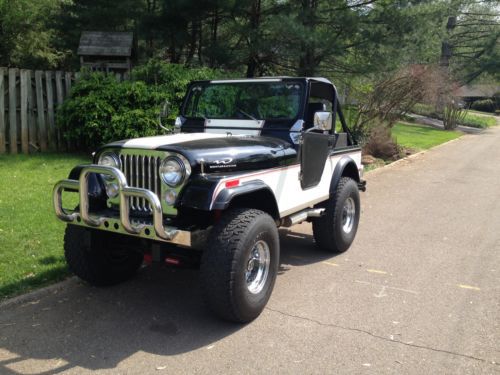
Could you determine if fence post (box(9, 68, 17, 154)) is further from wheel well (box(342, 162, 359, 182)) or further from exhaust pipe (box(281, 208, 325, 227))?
exhaust pipe (box(281, 208, 325, 227))

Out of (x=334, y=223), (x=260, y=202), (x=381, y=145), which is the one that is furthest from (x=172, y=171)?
(x=381, y=145)

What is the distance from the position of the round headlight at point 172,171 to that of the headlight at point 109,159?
48 centimetres

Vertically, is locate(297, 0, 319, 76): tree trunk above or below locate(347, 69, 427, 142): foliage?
above

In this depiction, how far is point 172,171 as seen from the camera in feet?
12.0

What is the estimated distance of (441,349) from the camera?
140 inches

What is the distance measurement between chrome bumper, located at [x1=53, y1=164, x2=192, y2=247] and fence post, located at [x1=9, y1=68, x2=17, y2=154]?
7.10m

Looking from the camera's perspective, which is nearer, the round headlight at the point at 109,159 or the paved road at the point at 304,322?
the paved road at the point at 304,322

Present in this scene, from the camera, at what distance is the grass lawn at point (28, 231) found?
452 cm

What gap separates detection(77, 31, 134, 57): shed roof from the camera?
37.9 feet

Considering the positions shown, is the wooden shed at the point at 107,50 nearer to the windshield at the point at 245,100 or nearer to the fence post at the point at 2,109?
the fence post at the point at 2,109

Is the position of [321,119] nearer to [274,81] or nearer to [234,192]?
[274,81]

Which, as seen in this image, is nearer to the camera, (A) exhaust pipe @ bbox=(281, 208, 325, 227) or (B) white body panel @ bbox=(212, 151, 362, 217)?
(B) white body panel @ bbox=(212, 151, 362, 217)

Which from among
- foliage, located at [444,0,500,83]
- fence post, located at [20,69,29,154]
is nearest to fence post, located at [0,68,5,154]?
fence post, located at [20,69,29,154]

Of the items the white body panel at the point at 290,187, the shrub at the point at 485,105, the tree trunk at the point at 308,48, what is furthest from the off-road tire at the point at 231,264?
the shrub at the point at 485,105
